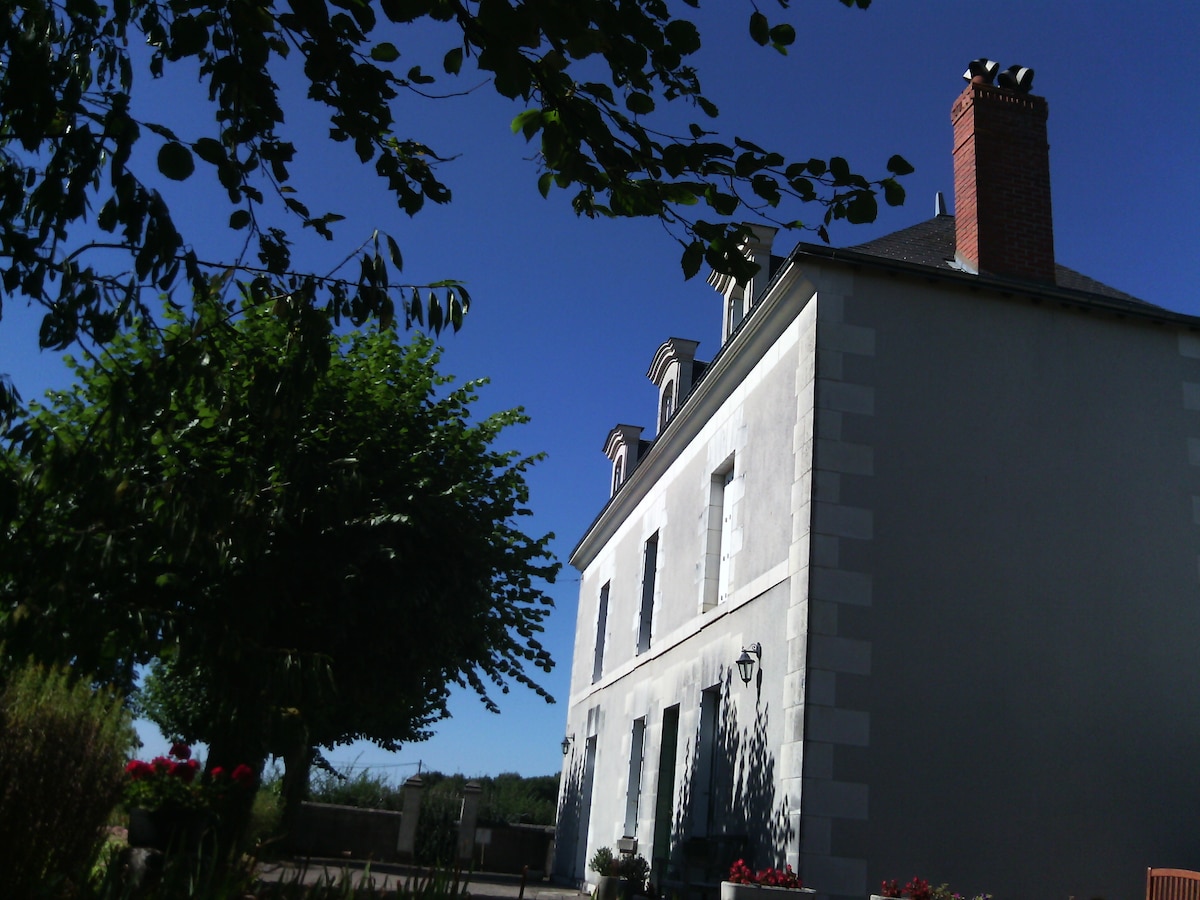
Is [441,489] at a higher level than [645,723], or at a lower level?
higher

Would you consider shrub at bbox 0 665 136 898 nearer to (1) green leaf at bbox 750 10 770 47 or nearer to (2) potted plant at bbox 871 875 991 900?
(1) green leaf at bbox 750 10 770 47

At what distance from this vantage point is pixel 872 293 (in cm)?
930

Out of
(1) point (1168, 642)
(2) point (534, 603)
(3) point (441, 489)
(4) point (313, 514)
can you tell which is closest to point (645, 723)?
(2) point (534, 603)

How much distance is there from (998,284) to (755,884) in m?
5.38

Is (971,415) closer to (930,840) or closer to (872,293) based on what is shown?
(872,293)

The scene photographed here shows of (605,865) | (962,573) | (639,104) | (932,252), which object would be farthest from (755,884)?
(932,252)

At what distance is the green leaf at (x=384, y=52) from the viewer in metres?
4.00

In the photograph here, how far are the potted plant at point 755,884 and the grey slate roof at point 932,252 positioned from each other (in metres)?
5.54

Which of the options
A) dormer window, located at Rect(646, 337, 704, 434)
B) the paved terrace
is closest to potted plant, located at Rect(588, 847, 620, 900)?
the paved terrace

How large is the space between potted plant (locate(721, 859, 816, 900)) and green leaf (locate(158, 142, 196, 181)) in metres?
5.44

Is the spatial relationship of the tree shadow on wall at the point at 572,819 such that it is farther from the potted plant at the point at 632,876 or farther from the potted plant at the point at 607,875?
the potted plant at the point at 632,876

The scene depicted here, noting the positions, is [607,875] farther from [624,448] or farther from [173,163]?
[624,448]

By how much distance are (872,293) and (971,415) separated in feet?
4.31

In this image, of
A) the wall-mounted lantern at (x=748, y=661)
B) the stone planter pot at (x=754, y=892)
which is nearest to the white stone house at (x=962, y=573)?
the wall-mounted lantern at (x=748, y=661)
